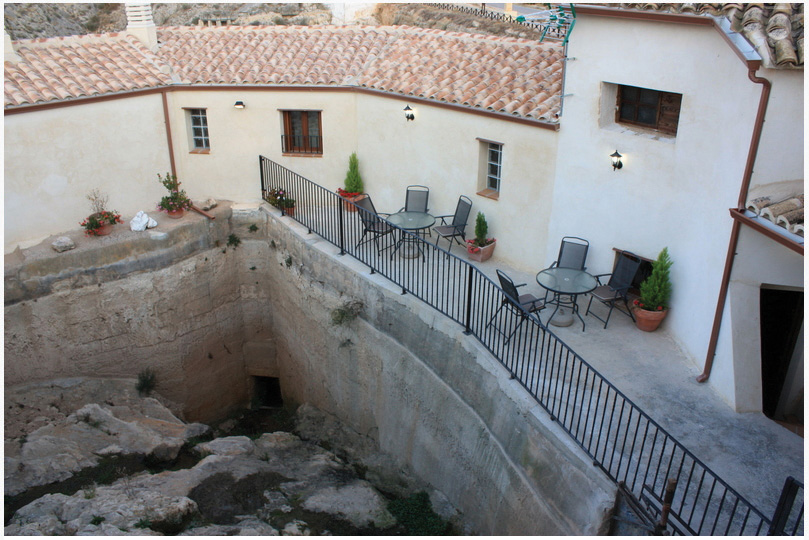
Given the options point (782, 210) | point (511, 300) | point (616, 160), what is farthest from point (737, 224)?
point (511, 300)

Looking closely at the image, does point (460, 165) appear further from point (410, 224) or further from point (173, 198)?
point (173, 198)

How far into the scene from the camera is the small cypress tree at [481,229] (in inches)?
489

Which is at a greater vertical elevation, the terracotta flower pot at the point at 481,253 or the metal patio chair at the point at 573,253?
the metal patio chair at the point at 573,253

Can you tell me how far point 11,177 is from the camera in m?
12.5

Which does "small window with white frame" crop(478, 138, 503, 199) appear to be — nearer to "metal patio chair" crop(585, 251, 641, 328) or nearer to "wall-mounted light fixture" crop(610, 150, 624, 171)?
"wall-mounted light fixture" crop(610, 150, 624, 171)

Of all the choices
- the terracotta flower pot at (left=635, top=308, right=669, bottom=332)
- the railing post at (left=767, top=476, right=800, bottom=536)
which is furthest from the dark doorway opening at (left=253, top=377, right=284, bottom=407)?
the railing post at (left=767, top=476, right=800, bottom=536)

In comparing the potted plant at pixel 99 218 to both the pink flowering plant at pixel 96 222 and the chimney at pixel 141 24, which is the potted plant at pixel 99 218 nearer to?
the pink flowering plant at pixel 96 222

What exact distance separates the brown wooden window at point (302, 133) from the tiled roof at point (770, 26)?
28.3 ft

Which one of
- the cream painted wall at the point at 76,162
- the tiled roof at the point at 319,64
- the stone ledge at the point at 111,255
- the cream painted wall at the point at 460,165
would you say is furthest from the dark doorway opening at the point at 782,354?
the cream painted wall at the point at 76,162

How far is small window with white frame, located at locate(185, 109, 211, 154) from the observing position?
49.2 feet

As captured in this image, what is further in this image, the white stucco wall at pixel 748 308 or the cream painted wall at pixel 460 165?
the cream painted wall at pixel 460 165

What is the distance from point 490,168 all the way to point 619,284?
141 inches

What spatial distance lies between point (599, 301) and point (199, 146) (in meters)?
9.65

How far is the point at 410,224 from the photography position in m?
13.0
